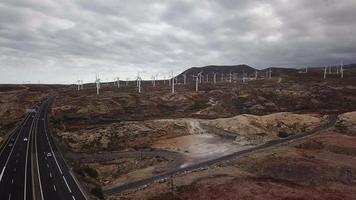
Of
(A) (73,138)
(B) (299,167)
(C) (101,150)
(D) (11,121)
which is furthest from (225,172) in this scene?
(D) (11,121)

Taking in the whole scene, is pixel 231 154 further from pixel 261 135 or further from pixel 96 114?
pixel 96 114

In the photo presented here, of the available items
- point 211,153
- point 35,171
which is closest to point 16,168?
point 35,171

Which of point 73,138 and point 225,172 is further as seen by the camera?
point 73,138

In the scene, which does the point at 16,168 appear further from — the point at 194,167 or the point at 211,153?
the point at 211,153

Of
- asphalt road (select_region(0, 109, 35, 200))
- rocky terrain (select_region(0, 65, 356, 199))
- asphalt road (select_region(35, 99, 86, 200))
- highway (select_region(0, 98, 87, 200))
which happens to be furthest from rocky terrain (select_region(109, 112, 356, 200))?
asphalt road (select_region(0, 109, 35, 200))

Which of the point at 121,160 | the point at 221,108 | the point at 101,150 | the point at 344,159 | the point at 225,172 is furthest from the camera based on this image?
the point at 221,108

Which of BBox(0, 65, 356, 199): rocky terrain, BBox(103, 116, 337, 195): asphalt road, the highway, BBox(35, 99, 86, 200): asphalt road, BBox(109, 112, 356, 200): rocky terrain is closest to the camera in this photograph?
BBox(35, 99, 86, 200): asphalt road

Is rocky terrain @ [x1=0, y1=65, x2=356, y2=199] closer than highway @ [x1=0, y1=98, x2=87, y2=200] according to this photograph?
No

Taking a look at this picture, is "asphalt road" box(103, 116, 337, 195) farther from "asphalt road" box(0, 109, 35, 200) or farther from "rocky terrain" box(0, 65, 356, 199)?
"asphalt road" box(0, 109, 35, 200)
